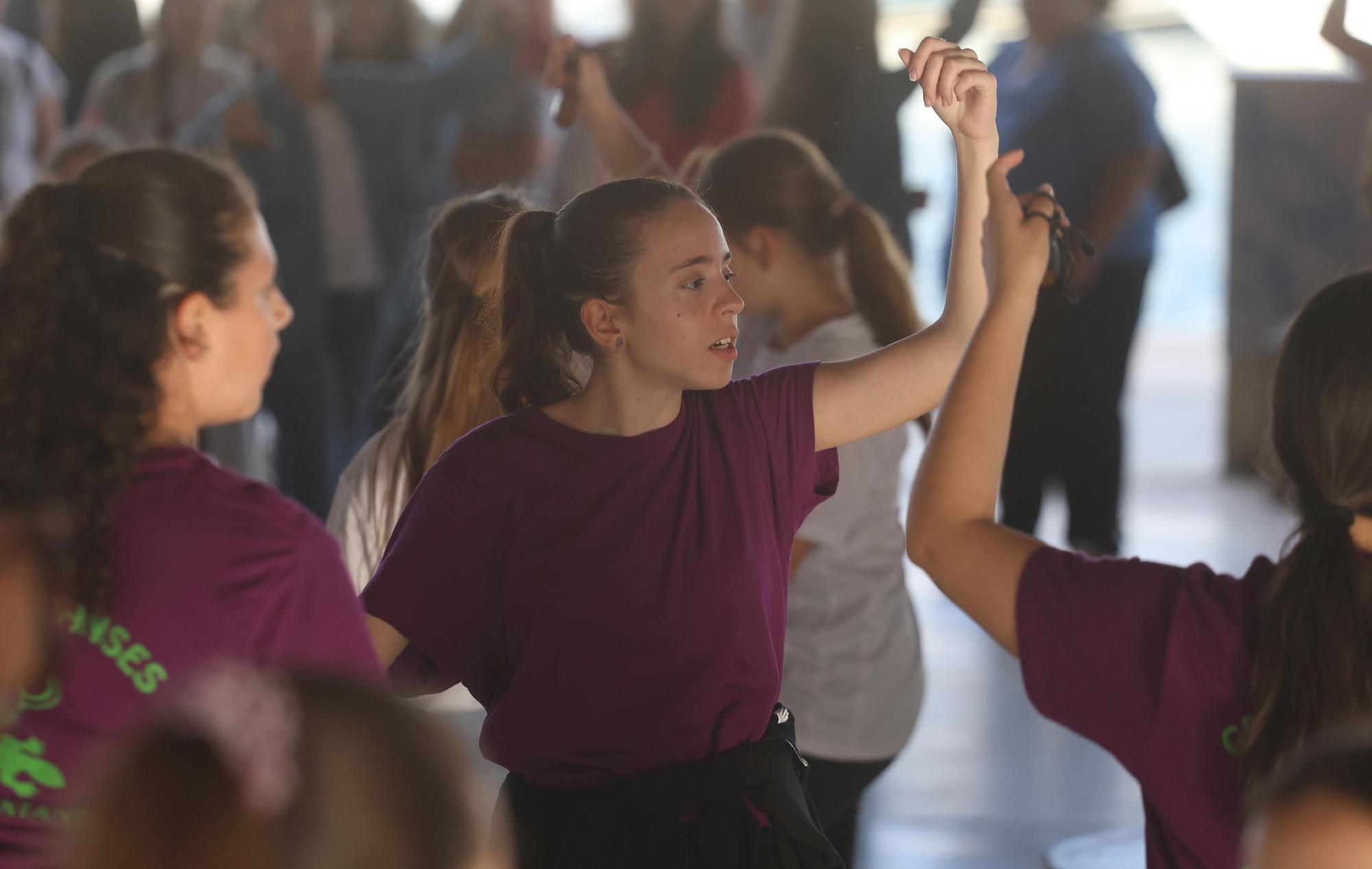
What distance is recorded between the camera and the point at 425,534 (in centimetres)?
162

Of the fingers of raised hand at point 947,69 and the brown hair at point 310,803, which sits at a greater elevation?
the fingers of raised hand at point 947,69

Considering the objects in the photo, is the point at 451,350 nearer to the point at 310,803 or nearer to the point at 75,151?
the point at 310,803

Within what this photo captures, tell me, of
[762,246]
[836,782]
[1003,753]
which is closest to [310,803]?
[836,782]

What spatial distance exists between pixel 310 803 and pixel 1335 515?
36.9 inches

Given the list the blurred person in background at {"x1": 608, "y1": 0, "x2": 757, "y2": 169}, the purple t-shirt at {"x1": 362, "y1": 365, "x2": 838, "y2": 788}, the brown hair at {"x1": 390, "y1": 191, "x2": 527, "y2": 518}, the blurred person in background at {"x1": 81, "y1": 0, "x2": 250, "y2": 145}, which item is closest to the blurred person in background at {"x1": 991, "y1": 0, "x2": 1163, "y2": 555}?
the blurred person in background at {"x1": 608, "y1": 0, "x2": 757, "y2": 169}

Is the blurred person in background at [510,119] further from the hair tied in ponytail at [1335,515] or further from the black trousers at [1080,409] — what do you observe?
the hair tied in ponytail at [1335,515]

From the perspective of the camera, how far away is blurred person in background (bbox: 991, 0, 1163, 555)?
420 cm

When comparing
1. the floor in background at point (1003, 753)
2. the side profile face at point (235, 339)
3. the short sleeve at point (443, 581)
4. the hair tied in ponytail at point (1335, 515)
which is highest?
the side profile face at point (235, 339)

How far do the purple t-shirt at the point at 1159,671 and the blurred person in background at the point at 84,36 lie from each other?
6.00 m

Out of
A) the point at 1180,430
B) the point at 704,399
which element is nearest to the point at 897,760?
the point at 704,399

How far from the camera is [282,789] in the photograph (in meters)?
0.64

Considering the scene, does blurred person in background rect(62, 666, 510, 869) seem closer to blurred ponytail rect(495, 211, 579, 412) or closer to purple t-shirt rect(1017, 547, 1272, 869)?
purple t-shirt rect(1017, 547, 1272, 869)

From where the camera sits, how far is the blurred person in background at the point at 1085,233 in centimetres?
420

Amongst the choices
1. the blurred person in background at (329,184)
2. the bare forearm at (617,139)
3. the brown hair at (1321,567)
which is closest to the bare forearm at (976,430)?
the brown hair at (1321,567)
